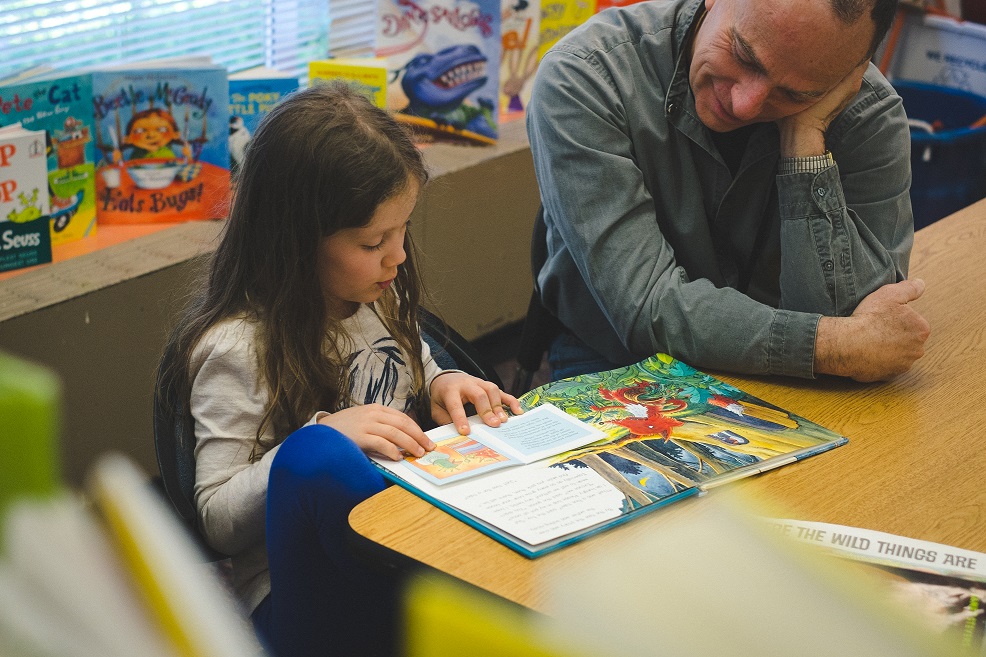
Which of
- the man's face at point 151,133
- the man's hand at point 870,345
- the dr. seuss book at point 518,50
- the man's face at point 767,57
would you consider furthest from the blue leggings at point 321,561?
the dr. seuss book at point 518,50

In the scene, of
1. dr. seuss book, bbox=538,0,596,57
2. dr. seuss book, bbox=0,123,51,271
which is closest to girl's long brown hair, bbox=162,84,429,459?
dr. seuss book, bbox=0,123,51,271

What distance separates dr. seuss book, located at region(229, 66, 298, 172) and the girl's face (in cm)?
108

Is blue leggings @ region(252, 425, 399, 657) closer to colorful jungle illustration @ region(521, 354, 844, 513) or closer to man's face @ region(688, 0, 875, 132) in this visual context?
colorful jungle illustration @ region(521, 354, 844, 513)

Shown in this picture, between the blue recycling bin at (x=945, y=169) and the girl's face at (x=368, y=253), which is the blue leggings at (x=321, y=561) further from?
the blue recycling bin at (x=945, y=169)

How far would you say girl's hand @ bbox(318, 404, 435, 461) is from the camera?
1.16m

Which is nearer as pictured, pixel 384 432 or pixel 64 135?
pixel 384 432

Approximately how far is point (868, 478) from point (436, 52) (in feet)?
6.37

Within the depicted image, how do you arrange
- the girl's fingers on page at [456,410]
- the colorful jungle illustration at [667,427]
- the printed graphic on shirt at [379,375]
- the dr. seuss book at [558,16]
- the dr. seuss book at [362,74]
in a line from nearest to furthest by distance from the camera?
1. the colorful jungle illustration at [667,427]
2. the girl's fingers on page at [456,410]
3. the printed graphic on shirt at [379,375]
4. the dr. seuss book at [362,74]
5. the dr. seuss book at [558,16]

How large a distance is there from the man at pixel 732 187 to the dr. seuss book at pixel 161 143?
950 millimetres

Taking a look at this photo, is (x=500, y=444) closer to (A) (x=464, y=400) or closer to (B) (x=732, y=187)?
(A) (x=464, y=400)

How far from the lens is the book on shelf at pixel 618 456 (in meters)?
1.03

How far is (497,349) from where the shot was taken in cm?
326

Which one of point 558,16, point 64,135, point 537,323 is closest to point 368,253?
point 537,323

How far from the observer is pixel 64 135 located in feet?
6.92
